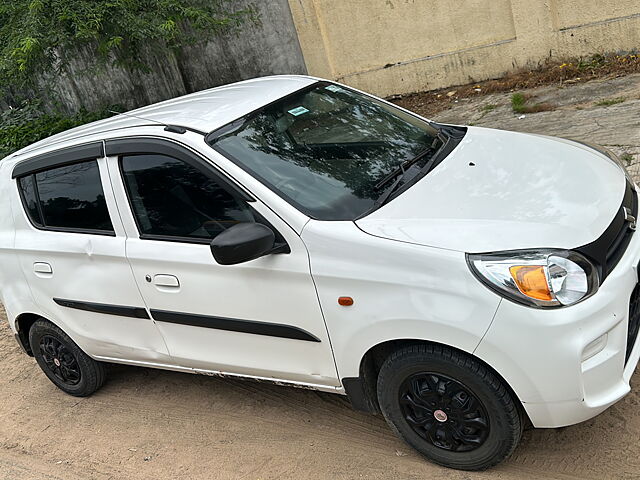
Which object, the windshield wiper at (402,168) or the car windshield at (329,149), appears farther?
the windshield wiper at (402,168)

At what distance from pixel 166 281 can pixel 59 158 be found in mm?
1192

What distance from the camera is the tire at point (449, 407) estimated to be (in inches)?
127

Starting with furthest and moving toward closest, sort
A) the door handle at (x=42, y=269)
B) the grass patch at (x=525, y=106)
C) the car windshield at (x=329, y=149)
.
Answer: the grass patch at (x=525, y=106), the door handle at (x=42, y=269), the car windshield at (x=329, y=149)

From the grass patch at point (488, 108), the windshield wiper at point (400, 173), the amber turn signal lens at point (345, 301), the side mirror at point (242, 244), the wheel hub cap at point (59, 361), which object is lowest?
the grass patch at point (488, 108)

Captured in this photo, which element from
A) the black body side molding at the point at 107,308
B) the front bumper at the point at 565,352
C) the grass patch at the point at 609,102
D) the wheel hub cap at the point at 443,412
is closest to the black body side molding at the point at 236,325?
the black body side molding at the point at 107,308

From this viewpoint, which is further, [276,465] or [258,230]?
[276,465]

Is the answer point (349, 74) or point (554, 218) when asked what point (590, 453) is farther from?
point (349, 74)

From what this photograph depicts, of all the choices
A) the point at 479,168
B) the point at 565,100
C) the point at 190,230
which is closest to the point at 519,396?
the point at 479,168

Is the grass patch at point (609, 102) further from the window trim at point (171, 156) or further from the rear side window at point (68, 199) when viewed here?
the rear side window at point (68, 199)

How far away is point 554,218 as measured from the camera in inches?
130

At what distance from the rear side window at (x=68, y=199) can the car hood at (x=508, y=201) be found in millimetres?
1734

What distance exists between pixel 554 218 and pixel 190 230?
6.06 ft

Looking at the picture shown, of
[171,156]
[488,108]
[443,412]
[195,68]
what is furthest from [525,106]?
[443,412]

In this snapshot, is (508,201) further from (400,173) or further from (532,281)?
(400,173)
